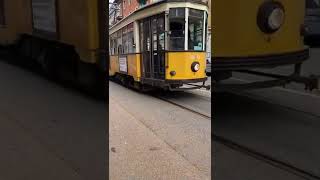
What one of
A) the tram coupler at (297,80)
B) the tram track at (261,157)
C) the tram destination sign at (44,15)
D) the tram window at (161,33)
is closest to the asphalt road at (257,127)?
the tram track at (261,157)

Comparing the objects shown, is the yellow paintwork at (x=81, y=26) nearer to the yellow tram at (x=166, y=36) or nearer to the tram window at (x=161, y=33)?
the yellow tram at (x=166, y=36)

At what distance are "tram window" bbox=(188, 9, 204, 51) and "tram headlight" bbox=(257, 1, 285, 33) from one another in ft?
0.34

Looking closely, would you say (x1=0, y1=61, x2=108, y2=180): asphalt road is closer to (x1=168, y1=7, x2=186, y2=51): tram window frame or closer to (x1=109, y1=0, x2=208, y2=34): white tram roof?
(x1=109, y1=0, x2=208, y2=34): white tram roof

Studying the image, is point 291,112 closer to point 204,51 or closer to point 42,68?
point 204,51

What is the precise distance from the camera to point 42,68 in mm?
573

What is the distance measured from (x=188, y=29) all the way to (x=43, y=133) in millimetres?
398

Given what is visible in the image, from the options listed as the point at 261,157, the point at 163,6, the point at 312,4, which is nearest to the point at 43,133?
the point at 163,6

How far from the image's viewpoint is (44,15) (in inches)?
19.6

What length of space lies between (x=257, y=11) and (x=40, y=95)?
39 cm

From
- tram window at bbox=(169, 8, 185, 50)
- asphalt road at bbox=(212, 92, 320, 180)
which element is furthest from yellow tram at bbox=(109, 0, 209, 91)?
asphalt road at bbox=(212, 92, 320, 180)

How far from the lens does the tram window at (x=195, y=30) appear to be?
66 cm

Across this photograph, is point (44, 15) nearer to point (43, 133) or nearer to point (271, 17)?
point (43, 133)

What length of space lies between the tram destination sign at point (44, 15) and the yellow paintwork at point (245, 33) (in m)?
0.26

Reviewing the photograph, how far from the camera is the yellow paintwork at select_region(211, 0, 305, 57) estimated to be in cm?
61
